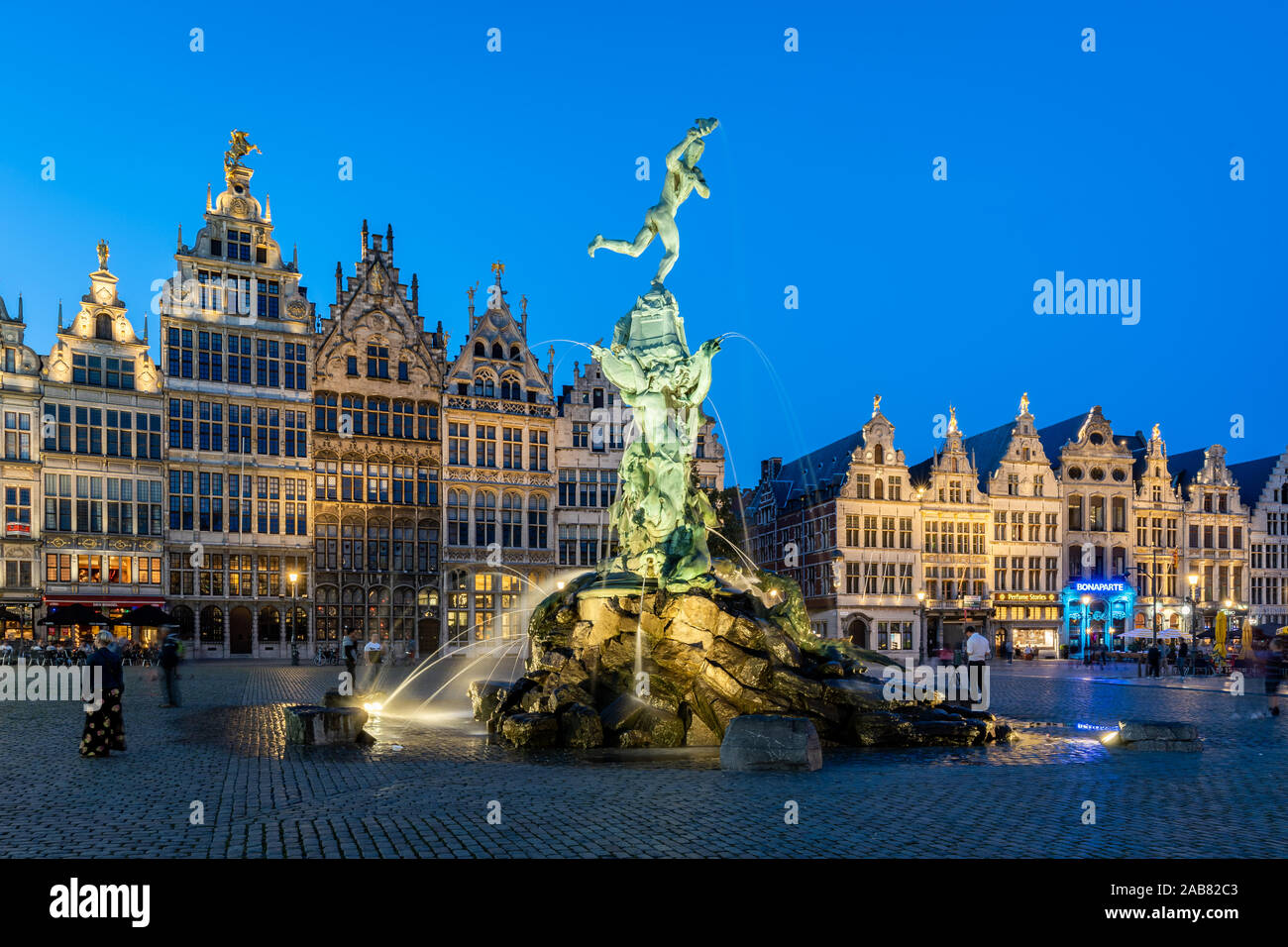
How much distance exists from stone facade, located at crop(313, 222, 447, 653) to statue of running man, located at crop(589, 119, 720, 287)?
33.0 meters

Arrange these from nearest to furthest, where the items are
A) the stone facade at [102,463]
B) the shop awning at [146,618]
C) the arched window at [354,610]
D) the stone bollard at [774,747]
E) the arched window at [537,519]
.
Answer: the stone bollard at [774,747], the shop awning at [146,618], the stone facade at [102,463], the arched window at [354,610], the arched window at [537,519]

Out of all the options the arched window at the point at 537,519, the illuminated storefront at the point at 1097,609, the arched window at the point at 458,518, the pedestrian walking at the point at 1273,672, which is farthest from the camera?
the illuminated storefront at the point at 1097,609

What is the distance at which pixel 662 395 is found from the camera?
74.5ft

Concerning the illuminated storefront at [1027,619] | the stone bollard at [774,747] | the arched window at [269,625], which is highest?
the stone bollard at [774,747]

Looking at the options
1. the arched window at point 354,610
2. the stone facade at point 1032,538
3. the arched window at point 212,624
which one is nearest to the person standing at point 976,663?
the arched window at point 354,610

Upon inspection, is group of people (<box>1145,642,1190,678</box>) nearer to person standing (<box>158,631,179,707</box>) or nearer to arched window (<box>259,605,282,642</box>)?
person standing (<box>158,631,179,707</box>)

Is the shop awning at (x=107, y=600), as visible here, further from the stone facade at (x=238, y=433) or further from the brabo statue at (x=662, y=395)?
the brabo statue at (x=662, y=395)

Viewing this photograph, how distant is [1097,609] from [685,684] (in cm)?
5474

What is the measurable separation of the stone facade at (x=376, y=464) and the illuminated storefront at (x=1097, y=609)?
37675mm

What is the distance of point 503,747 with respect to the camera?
15.8m

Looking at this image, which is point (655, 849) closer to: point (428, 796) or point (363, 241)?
point (428, 796)

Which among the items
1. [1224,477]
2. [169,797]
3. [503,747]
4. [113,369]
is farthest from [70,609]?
[1224,477]

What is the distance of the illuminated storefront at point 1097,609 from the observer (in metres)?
65.1

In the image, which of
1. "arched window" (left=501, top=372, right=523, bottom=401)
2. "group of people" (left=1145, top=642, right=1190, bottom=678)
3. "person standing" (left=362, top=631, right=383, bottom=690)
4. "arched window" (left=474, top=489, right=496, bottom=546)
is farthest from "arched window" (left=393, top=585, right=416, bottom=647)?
"group of people" (left=1145, top=642, right=1190, bottom=678)
